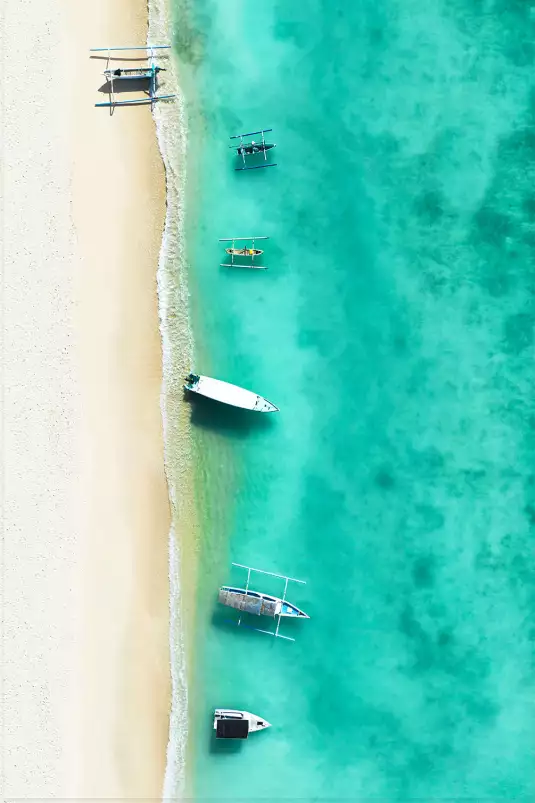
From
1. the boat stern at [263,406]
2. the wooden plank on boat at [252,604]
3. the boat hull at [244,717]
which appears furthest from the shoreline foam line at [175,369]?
the boat stern at [263,406]

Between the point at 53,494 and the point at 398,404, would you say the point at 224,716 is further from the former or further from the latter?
the point at 398,404

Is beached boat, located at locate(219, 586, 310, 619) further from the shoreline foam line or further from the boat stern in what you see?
the boat stern

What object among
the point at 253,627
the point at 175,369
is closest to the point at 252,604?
the point at 253,627

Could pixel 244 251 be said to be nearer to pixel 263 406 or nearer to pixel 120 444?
pixel 263 406

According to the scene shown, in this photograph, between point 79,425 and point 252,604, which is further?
point 79,425

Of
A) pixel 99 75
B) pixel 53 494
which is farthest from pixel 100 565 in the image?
pixel 99 75

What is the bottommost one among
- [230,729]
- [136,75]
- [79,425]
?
[230,729]
